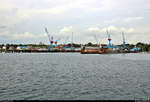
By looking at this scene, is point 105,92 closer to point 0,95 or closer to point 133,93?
point 133,93

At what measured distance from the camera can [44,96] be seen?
17.8 meters

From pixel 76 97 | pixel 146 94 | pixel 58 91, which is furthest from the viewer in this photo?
pixel 58 91

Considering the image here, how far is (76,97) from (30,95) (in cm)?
438

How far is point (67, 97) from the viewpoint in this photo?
688 inches

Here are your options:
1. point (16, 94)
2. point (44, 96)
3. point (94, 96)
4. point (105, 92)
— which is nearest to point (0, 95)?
point (16, 94)

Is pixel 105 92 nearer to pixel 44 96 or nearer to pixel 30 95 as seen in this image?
pixel 44 96

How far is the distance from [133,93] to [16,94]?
11.5 m

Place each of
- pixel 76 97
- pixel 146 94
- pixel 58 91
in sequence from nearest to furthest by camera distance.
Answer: pixel 76 97 → pixel 146 94 → pixel 58 91

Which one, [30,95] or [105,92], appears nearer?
[30,95]

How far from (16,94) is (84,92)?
21.9 ft

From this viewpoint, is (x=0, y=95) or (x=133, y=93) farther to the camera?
(x=133, y=93)

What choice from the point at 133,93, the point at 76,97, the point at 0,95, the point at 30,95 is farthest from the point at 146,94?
the point at 0,95

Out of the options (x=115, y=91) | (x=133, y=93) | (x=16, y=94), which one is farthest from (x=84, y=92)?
(x=16, y=94)

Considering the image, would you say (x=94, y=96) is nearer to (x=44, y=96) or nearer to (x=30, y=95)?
(x=44, y=96)
